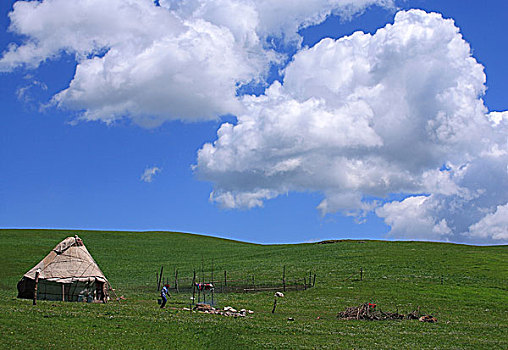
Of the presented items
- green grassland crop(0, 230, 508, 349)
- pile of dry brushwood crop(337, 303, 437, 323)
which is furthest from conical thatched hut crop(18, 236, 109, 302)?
pile of dry brushwood crop(337, 303, 437, 323)

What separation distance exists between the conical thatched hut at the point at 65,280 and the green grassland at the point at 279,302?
2.42 m

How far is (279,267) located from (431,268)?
23.2 m

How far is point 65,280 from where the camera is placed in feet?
147

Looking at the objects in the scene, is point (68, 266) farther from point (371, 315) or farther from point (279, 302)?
point (371, 315)

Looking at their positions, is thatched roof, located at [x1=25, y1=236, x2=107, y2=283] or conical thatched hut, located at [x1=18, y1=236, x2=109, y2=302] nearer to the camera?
conical thatched hut, located at [x1=18, y1=236, x2=109, y2=302]

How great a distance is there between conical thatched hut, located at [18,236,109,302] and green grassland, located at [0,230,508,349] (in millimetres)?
2415

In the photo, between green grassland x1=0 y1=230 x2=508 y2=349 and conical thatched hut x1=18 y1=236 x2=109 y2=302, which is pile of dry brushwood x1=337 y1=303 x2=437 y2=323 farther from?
conical thatched hut x1=18 y1=236 x2=109 y2=302

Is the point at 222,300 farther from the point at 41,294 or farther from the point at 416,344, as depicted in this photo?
the point at 416,344

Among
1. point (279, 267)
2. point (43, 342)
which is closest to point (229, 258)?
point (279, 267)

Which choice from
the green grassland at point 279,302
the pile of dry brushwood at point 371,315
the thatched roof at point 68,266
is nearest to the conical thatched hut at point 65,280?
the thatched roof at point 68,266

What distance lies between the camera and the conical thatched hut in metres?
43.8

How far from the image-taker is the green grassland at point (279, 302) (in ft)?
98.0

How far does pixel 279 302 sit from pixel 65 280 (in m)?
21.1

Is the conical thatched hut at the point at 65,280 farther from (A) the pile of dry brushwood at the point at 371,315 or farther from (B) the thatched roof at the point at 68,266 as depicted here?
(A) the pile of dry brushwood at the point at 371,315
